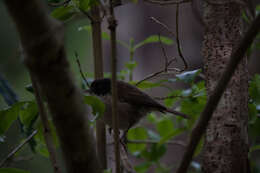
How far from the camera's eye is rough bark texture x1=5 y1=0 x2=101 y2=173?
70 centimetres

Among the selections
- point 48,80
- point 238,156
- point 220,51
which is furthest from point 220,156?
point 48,80

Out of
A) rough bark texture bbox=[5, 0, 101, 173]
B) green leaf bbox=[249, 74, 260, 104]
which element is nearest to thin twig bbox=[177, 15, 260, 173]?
rough bark texture bbox=[5, 0, 101, 173]

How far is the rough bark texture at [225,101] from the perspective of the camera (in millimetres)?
1394

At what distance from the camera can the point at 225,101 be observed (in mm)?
1434

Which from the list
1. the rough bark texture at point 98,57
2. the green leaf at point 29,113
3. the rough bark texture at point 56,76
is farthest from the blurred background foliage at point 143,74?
the rough bark texture at point 56,76

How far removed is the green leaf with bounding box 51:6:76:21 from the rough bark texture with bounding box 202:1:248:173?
0.67 meters

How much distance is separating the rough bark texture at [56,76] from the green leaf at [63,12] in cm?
88

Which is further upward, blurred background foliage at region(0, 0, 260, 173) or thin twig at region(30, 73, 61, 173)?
thin twig at region(30, 73, 61, 173)

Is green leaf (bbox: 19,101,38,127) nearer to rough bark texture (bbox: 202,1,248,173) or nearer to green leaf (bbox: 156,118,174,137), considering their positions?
rough bark texture (bbox: 202,1,248,173)

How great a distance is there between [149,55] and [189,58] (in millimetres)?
700

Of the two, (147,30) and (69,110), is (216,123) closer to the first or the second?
(69,110)

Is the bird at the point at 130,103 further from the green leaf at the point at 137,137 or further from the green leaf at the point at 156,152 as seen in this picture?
the green leaf at the point at 156,152

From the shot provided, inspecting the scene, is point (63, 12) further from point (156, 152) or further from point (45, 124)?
point (156, 152)

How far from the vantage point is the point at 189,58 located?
454 cm
